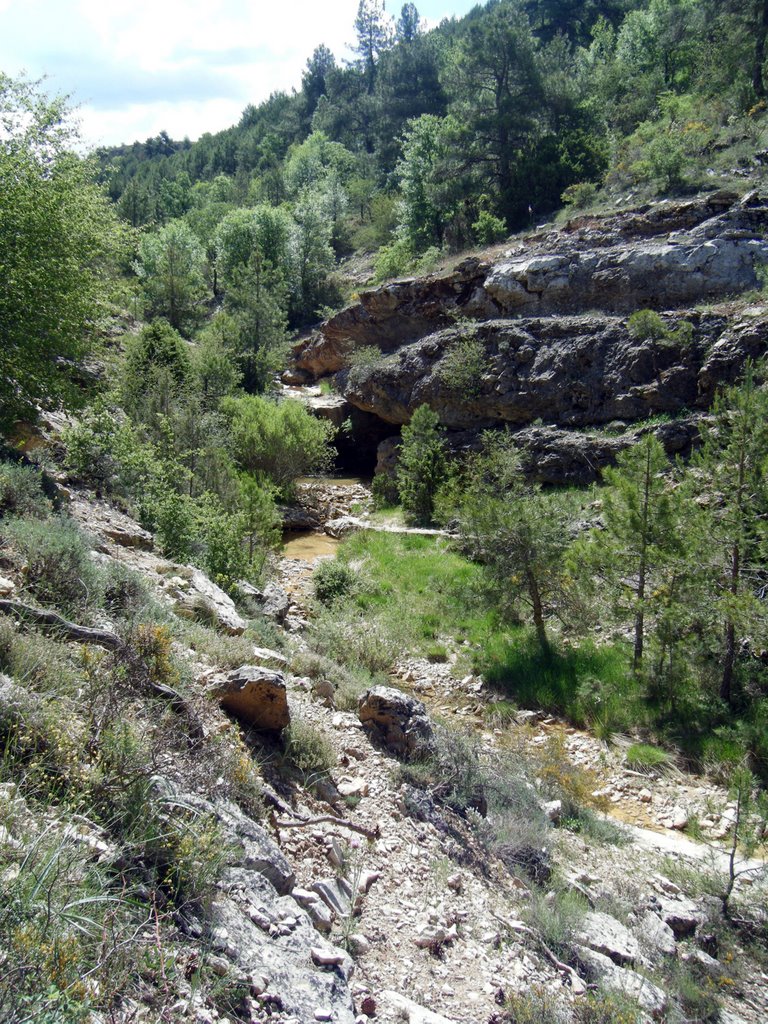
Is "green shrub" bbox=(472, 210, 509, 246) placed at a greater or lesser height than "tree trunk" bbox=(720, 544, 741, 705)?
greater

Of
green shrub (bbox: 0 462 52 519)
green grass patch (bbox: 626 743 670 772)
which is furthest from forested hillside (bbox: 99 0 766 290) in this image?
green grass patch (bbox: 626 743 670 772)

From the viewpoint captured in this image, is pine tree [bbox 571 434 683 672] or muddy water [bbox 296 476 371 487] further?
muddy water [bbox 296 476 371 487]

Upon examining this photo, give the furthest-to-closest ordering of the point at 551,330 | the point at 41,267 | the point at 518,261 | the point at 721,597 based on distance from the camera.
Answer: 1. the point at 518,261
2. the point at 551,330
3. the point at 41,267
4. the point at 721,597

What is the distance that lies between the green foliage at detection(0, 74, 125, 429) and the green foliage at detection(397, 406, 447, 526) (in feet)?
37.9

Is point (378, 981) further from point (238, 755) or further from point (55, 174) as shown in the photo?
point (55, 174)

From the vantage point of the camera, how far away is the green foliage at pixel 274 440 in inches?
898

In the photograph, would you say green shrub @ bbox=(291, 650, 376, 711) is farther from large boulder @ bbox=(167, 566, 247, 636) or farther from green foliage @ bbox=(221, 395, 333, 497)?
green foliage @ bbox=(221, 395, 333, 497)

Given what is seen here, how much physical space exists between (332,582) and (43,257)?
8666 mm

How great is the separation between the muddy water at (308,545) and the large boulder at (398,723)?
458 inches

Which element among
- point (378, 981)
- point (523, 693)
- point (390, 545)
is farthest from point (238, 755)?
point (390, 545)

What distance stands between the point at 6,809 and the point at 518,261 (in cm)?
2410

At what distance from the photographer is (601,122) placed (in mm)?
35375

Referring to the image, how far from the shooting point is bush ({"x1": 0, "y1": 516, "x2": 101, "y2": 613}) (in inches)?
224

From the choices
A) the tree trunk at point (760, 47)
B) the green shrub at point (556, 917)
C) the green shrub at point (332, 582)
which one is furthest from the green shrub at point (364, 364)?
the green shrub at point (556, 917)
